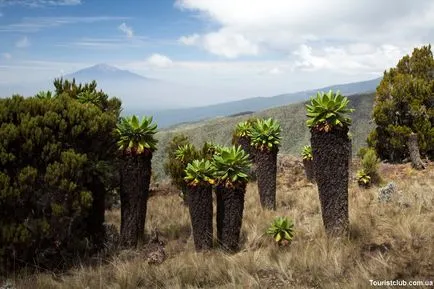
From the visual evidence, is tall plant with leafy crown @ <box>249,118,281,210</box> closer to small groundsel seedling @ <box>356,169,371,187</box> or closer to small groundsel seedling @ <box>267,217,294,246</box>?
small groundsel seedling @ <box>267,217,294,246</box>

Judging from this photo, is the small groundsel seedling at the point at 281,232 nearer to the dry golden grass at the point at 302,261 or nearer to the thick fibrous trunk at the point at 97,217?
the dry golden grass at the point at 302,261

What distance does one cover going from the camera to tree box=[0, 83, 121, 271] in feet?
28.6

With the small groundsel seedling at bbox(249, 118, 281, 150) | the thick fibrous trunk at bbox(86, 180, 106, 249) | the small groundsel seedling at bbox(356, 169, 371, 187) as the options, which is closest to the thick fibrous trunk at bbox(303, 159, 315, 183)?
the small groundsel seedling at bbox(356, 169, 371, 187)

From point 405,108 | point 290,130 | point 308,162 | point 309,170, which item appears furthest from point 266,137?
point 290,130

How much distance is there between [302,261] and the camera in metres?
7.56

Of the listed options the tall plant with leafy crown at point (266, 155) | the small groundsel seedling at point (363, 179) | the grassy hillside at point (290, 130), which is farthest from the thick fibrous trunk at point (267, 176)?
the grassy hillside at point (290, 130)

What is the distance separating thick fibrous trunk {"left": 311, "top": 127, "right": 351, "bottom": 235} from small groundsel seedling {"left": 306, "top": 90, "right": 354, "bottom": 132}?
149mm

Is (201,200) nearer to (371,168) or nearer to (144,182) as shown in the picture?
(144,182)

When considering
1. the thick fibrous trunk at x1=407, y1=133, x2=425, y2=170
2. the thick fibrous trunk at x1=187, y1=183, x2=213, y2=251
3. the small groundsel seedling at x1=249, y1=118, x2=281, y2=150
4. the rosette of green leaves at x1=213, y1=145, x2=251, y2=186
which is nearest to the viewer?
the rosette of green leaves at x1=213, y1=145, x2=251, y2=186

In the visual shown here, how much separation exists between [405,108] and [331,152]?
16537mm

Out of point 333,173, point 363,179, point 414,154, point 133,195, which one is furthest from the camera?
point 414,154

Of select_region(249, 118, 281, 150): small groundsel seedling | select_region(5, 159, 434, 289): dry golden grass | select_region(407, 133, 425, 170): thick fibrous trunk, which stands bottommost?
select_region(5, 159, 434, 289): dry golden grass

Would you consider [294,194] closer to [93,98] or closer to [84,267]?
[93,98]

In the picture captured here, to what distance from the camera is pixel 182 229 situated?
12508 mm
